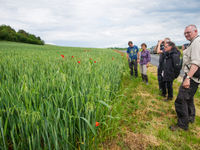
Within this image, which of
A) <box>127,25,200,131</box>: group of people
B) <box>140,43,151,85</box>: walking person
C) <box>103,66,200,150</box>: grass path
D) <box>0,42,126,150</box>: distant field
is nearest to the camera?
<box>0,42,126,150</box>: distant field

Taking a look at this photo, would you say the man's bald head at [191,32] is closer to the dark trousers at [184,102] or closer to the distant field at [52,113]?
the dark trousers at [184,102]

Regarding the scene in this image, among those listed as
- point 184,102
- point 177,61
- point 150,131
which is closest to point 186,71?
point 184,102

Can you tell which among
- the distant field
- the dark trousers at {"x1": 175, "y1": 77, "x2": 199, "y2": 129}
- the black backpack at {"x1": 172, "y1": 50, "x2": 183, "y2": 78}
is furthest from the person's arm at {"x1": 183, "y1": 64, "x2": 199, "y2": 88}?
the distant field

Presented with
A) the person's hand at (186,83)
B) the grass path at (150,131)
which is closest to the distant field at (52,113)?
the grass path at (150,131)

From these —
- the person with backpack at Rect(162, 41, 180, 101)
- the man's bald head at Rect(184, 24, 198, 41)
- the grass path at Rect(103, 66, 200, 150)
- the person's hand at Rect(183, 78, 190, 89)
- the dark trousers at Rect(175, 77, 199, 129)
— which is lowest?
the grass path at Rect(103, 66, 200, 150)

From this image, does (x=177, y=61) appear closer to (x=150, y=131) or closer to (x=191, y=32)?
(x=191, y=32)

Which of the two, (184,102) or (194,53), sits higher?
(194,53)

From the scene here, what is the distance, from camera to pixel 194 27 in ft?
7.09

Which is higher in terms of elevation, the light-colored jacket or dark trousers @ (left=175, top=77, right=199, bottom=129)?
the light-colored jacket

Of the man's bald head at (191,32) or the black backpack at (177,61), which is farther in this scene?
the black backpack at (177,61)

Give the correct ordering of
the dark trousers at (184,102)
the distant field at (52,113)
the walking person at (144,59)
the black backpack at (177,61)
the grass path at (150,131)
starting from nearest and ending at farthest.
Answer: the distant field at (52,113) < the grass path at (150,131) < the dark trousers at (184,102) < the black backpack at (177,61) < the walking person at (144,59)

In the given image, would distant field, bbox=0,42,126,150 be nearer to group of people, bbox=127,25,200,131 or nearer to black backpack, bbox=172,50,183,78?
group of people, bbox=127,25,200,131

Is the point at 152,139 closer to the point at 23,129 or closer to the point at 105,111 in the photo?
the point at 105,111

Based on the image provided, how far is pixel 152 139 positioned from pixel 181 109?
3.09 ft
